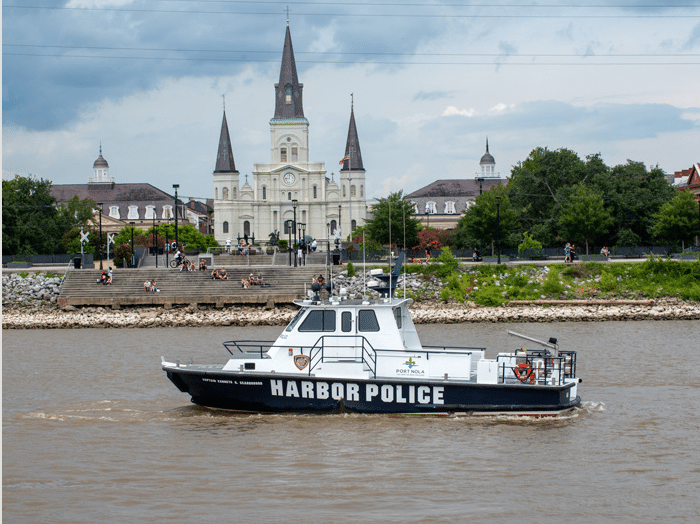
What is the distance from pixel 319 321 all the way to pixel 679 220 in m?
50.7

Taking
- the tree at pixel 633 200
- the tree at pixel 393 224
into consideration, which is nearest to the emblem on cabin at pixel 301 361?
the tree at pixel 393 224

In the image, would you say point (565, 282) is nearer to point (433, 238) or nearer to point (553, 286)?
point (553, 286)

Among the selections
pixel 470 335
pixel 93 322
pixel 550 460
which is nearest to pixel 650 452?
pixel 550 460

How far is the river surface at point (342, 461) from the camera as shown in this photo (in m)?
12.2

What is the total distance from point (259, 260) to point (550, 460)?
52393 millimetres

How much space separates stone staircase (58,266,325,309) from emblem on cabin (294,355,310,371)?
2848 cm

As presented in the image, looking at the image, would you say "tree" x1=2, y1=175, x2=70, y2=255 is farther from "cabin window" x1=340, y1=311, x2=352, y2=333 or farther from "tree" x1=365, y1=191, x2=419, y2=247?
"cabin window" x1=340, y1=311, x2=352, y2=333

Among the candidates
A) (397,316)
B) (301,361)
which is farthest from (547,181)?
(301,361)

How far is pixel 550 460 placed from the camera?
14.7 metres

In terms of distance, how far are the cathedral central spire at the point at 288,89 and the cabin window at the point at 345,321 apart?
371ft

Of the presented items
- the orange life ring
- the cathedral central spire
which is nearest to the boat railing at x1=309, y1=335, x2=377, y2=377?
the orange life ring

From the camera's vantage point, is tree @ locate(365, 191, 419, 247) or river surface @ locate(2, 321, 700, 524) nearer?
river surface @ locate(2, 321, 700, 524)

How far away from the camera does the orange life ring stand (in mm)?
17531

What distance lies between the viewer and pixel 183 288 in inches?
1946
